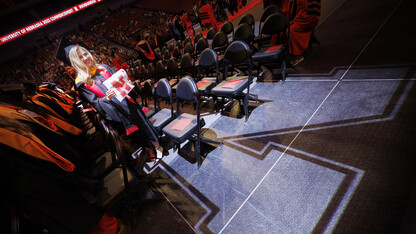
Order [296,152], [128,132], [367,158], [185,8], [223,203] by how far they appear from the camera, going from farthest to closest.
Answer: [185,8], [128,132], [296,152], [223,203], [367,158]

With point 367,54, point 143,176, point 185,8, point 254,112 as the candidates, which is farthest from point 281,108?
point 185,8

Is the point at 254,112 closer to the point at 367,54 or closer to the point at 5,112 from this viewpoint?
the point at 367,54

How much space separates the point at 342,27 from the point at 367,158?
4.00 meters

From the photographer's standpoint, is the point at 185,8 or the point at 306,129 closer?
the point at 306,129

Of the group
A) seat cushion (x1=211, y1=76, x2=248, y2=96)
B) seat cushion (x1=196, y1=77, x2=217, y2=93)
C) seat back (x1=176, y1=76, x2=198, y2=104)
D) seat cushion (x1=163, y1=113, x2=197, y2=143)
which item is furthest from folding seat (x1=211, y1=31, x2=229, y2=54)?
seat cushion (x1=163, y1=113, x2=197, y2=143)

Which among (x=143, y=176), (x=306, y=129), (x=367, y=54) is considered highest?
(x=367, y=54)

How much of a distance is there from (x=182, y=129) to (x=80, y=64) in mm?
1631

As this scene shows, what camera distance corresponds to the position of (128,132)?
8.47 feet

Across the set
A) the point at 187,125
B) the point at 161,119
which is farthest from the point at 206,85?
the point at 187,125

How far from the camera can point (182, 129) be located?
2074mm

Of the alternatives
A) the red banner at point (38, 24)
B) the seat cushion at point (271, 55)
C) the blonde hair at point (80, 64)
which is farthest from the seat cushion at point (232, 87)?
the red banner at point (38, 24)

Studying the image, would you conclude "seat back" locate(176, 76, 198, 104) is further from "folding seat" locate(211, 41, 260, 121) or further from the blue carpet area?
the blue carpet area

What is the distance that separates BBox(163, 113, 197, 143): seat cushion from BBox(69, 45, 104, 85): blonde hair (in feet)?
4.30

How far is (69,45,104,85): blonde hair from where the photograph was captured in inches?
79.7
